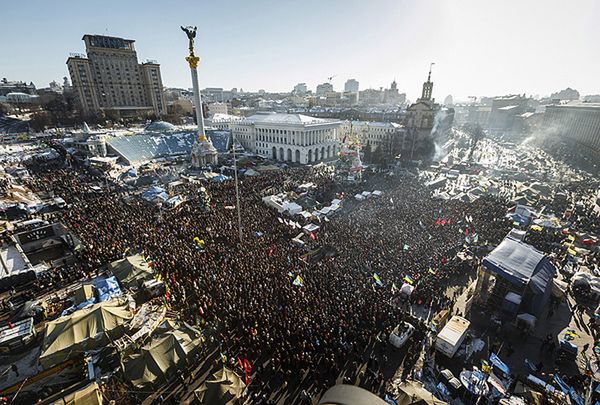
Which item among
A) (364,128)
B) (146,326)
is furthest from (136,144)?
(364,128)

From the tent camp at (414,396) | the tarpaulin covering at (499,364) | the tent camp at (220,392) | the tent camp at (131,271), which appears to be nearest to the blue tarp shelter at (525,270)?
the tarpaulin covering at (499,364)

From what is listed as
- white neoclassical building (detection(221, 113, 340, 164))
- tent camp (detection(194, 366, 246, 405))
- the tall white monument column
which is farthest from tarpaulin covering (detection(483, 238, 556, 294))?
the tall white monument column

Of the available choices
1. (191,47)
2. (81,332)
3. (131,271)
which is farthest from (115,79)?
(81,332)

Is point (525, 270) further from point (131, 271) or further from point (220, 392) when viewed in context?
point (131, 271)

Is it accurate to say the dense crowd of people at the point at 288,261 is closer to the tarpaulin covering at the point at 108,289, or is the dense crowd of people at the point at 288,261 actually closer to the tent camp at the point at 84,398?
the tarpaulin covering at the point at 108,289

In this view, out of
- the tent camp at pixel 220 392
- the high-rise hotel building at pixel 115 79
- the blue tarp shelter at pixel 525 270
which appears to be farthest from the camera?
the high-rise hotel building at pixel 115 79

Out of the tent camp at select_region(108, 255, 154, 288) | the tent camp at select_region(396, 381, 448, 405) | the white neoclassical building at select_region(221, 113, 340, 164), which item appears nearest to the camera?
the tent camp at select_region(396, 381, 448, 405)

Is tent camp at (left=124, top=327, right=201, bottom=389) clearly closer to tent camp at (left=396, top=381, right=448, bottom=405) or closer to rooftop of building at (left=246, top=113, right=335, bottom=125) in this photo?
tent camp at (left=396, top=381, right=448, bottom=405)
